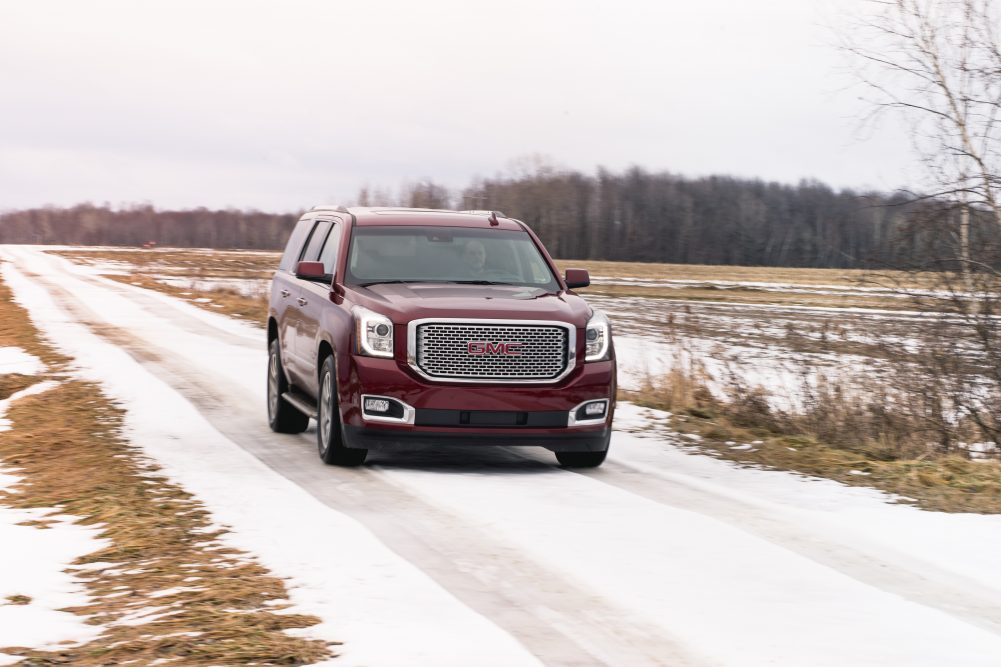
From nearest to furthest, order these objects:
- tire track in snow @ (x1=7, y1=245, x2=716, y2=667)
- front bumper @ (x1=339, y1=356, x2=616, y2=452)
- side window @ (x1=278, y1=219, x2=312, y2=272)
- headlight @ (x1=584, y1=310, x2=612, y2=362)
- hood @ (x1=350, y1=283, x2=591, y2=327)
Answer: tire track in snow @ (x1=7, y1=245, x2=716, y2=667)
front bumper @ (x1=339, y1=356, x2=616, y2=452)
hood @ (x1=350, y1=283, x2=591, y2=327)
headlight @ (x1=584, y1=310, x2=612, y2=362)
side window @ (x1=278, y1=219, x2=312, y2=272)

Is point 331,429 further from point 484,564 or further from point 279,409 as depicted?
point 484,564

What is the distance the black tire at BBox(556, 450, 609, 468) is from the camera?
10.1 metres

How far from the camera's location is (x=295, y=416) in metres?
11.8

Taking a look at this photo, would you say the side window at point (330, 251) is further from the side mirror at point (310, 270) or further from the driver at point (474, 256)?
the driver at point (474, 256)

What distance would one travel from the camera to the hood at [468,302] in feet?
31.2

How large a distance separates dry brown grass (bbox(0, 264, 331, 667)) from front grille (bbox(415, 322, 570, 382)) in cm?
201

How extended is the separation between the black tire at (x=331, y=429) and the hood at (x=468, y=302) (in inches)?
25.5

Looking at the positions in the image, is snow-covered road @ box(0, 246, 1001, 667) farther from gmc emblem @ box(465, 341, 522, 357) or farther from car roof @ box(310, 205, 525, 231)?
car roof @ box(310, 205, 525, 231)

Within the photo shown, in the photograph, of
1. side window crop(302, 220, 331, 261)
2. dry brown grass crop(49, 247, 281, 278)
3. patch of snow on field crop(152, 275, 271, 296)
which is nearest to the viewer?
side window crop(302, 220, 331, 261)

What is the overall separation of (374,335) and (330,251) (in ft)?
5.87

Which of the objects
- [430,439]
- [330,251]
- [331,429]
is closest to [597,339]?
[430,439]

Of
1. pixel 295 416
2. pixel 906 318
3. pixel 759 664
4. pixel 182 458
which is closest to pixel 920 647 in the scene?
pixel 759 664

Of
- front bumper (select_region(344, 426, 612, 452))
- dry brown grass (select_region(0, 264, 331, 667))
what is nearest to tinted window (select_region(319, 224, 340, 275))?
front bumper (select_region(344, 426, 612, 452))

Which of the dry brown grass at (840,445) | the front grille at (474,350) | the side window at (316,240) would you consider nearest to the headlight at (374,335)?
the front grille at (474,350)
